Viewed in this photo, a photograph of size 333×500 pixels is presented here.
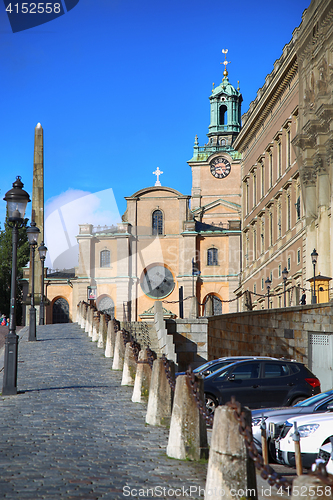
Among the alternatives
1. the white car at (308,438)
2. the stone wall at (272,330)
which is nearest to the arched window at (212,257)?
the stone wall at (272,330)

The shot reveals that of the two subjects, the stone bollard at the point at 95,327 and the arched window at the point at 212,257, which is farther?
the arched window at the point at 212,257

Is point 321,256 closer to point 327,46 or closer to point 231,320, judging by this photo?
point 231,320

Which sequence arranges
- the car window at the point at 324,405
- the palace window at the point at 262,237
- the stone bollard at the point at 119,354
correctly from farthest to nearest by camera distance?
1. the palace window at the point at 262,237
2. the stone bollard at the point at 119,354
3. the car window at the point at 324,405

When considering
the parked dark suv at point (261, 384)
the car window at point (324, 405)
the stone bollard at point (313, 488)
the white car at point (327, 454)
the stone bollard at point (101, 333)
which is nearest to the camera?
the stone bollard at point (313, 488)

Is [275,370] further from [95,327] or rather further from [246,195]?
[246,195]

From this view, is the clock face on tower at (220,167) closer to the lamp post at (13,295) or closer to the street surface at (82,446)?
the street surface at (82,446)

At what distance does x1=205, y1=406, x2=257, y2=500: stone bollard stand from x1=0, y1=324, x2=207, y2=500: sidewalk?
0.87 m

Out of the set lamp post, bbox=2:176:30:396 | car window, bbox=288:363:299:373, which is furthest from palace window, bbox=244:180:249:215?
lamp post, bbox=2:176:30:396

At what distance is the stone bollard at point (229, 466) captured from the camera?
20.3ft

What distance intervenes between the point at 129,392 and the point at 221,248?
5110 centimetres

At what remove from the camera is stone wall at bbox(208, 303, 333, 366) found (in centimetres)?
2919

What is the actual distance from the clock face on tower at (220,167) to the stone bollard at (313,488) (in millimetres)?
78240

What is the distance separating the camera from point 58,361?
66.9 feet

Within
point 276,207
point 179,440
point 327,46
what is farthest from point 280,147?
point 179,440
